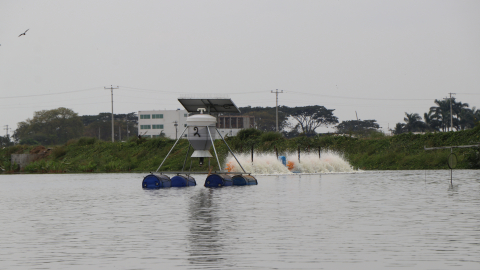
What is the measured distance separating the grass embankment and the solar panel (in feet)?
85.3

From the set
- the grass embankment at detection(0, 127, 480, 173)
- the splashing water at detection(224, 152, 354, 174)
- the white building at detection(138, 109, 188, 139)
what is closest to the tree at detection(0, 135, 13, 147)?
the white building at detection(138, 109, 188, 139)

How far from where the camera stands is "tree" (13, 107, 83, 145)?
152625 mm

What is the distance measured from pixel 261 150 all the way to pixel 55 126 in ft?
291

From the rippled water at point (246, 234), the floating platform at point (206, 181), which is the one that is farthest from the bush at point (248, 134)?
the rippled water at point (246, 234)

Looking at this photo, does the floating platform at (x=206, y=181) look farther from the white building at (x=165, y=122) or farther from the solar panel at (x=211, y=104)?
the white building at (x=165, y=122)

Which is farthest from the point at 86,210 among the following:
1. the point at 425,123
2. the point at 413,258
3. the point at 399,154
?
the point at 425,123

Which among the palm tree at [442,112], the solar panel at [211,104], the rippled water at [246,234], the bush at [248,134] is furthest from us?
the palm tree at [442,112]

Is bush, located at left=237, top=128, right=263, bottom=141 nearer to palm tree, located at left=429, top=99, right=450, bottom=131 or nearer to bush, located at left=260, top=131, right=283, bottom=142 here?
bush, located at left=260, top=131, right=283, bottom=142

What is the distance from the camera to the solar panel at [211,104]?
38403mm

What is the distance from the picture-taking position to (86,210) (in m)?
23.4

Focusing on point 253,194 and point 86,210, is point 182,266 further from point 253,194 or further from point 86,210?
point 253,194

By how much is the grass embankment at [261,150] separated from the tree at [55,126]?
1896 inches

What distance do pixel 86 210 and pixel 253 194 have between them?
383 inches

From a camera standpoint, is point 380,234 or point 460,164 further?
point 460,164
